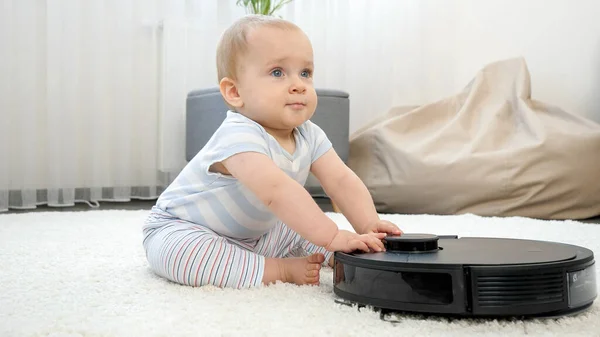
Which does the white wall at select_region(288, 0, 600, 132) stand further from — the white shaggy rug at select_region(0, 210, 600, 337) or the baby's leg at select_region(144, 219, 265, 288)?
the baby's leg at select_region(144, 219, 265, 288)

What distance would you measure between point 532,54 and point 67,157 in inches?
73.1

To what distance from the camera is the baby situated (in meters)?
0.90

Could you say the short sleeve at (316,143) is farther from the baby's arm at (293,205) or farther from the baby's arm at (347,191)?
the baby's arm at (293,205)

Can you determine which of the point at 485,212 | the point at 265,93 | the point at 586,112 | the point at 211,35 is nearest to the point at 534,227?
the point at 485,212

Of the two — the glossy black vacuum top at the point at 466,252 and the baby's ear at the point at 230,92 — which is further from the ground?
the baby's ear at the point at 230,92

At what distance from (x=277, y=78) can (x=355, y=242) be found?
11.1 inches

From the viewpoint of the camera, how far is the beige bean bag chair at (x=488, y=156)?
219 centimetres

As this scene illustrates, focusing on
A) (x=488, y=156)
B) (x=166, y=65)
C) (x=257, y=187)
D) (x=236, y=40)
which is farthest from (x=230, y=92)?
(x=166, y=65)

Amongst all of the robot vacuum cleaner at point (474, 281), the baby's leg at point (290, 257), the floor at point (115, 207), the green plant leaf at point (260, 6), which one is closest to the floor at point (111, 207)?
the floor at point (115, 207)

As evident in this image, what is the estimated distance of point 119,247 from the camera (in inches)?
52.1

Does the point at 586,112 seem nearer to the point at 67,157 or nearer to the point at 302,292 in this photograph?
the point at 67,157

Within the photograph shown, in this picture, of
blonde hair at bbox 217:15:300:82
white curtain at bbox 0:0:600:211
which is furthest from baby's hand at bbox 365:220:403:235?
white curtain at bbox 0:0:600:211

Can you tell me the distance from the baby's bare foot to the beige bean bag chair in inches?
53.9

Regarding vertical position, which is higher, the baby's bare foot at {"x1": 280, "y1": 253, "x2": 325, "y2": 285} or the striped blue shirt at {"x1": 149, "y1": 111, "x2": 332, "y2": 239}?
the striped blue shirt at {"x1": 149, "y1": 111, "x2": 332, "y2": 239}
